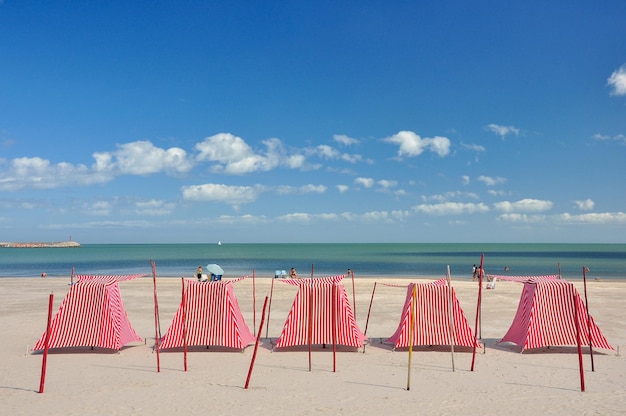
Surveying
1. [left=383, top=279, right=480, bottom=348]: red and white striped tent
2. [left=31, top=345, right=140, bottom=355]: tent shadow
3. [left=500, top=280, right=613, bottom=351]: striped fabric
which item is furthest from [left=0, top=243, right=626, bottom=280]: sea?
[left=31, top=345, right=140, bottom=355]: tent shadow

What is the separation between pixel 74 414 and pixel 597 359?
11.5m

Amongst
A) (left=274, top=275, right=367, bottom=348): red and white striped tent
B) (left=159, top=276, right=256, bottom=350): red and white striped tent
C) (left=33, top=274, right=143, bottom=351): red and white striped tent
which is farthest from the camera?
(left=274, top=275, right=367, bottom=348): red and white striped tent

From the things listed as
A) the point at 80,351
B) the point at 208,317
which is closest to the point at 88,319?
the point at 80,351

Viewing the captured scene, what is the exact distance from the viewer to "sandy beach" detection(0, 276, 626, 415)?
9352 mm

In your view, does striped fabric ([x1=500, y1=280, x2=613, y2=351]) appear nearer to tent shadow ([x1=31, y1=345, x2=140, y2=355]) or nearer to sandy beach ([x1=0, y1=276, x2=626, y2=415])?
sandy beach ([x1=0, y1=276, x2=626, y2=415])

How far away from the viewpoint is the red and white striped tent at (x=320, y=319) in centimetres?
1353

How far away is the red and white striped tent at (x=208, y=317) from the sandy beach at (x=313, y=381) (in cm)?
42

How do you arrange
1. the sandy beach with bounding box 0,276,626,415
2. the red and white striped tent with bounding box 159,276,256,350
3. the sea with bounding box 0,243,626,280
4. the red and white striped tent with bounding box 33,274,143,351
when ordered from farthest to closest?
the sea with bounding box 0,243,626,280 < the red and white striped tent with bounding box 159,276,256,350 < the red and white striped tent with bounding box 33,274,143,351 < the sandy beach with bounding box 0,276,626,415

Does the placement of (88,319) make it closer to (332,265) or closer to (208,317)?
(208,317)

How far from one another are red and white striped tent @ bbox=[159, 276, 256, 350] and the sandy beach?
42cm

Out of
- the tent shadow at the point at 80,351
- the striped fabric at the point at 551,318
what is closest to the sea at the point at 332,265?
the striped fabric at the point at 551,318

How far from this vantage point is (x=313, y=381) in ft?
36.2

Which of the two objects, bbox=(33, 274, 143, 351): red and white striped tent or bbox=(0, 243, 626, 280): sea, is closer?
bbox=(33, 274, 143, 351): red and white striped tent

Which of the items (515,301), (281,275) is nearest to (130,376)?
(515,301)
